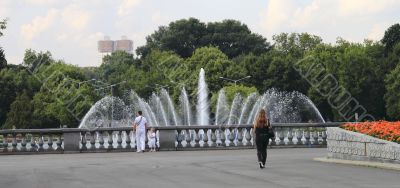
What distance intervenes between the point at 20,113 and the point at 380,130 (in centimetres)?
8332

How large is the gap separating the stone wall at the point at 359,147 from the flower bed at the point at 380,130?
0.33 metres

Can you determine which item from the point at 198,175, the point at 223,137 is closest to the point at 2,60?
the point at 223,137

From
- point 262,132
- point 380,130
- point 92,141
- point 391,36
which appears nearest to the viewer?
point 380,130

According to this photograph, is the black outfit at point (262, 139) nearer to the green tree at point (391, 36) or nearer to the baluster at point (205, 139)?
the baluster at point (205, 139)

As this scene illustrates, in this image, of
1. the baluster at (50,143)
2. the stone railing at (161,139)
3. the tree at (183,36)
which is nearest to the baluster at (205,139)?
the stone railing at (161,139)

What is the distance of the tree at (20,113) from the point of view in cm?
10084

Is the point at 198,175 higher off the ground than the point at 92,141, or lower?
lower

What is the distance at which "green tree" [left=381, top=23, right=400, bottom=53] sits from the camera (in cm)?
10056

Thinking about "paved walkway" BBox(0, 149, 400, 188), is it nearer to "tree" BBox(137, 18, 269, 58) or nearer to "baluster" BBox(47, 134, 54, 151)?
"baluster" BBox(47, 134, 54, 151)

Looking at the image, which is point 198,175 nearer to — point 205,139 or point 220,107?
point 205,139

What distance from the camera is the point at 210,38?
12362 centimetres

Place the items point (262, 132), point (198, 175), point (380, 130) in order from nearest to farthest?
point (198, 175) → point (380, 130) → point (262, 132)

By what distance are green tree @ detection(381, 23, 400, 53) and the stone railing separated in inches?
2702

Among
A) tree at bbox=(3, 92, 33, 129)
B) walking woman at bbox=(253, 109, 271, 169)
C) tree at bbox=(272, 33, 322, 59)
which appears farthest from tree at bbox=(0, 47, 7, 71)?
walking woman at bbox=(253, 109, 271, 169)
